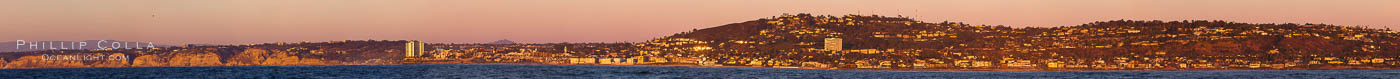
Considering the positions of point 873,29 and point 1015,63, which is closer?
point 1015,63

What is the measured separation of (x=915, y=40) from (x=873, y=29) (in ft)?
31.2

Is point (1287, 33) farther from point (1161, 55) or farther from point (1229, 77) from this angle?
point (1229, 77)

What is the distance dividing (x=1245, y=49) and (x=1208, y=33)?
12.7m

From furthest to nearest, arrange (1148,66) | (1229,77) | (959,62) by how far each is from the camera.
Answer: (959,62) → (1148,66) → (1229,77)

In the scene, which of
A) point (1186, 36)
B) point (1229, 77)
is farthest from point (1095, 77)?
point (1186, 36)

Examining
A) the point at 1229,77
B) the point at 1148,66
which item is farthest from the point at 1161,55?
the point at 1229,77

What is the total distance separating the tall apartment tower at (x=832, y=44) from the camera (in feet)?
624

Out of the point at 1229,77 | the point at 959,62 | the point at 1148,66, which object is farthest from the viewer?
the point at 959,62

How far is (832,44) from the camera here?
648 ft

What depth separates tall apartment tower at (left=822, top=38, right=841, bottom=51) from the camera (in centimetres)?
19025

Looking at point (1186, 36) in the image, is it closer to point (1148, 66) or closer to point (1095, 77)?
point (1148, 66)

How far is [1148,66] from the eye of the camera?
156 metres

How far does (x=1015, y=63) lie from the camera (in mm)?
160625

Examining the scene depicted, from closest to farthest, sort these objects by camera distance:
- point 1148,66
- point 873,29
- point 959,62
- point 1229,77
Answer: point 1229,77, point 1148,66, point 959,62, point 873,29
